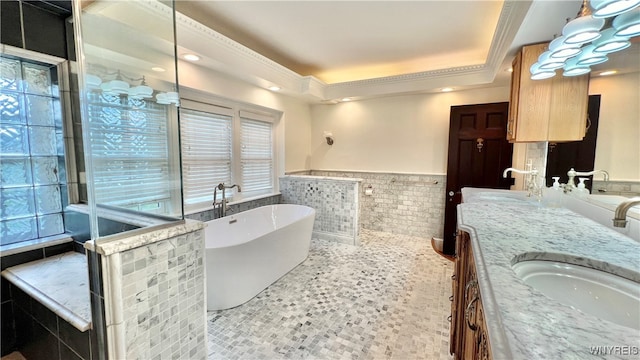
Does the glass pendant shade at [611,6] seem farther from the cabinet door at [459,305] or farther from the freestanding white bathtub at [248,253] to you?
the freestanding white bathtub at [248,253]

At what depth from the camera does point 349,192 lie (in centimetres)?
378

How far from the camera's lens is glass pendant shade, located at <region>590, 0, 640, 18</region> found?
45.1 inches

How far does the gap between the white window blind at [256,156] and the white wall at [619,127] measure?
3.48 meters

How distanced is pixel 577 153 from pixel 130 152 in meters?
3.16

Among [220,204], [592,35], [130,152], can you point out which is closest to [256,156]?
[220,204]

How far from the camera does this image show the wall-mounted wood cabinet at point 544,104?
6.54ft

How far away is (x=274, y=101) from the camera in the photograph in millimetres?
3832

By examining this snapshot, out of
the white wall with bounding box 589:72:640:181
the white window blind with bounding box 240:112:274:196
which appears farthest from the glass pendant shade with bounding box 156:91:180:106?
the white wall with bounding box 589:72:640:181

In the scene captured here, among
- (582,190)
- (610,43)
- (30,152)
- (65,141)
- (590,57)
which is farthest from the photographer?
(65,141)

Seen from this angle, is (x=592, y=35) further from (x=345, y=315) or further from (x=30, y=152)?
(x=30, y=152)

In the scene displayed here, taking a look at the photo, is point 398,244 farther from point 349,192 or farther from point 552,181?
point 552,181

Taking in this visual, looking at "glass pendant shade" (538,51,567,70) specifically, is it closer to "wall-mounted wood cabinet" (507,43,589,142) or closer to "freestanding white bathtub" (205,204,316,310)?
"wall-mounted wood cabinet" (507,43,589,142)

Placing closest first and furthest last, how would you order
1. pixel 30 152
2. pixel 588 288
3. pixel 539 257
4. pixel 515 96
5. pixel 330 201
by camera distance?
1. pixel 588 288
2. pixel 539 257
3. pixel 30 152
4. pixel 515 96
5. pixel 330 201

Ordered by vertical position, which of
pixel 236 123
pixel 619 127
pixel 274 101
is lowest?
pixel 619 127
